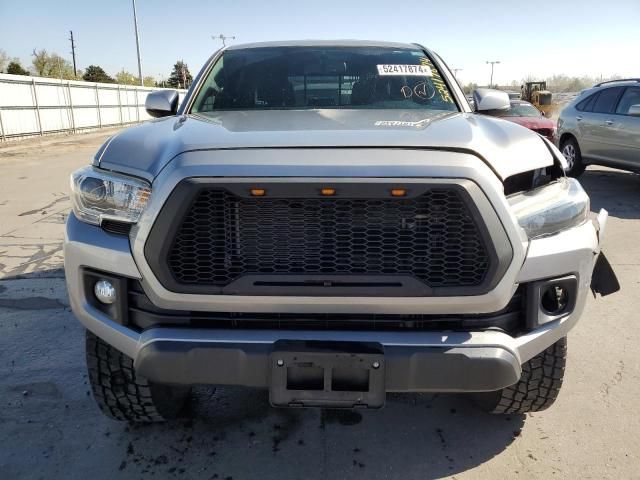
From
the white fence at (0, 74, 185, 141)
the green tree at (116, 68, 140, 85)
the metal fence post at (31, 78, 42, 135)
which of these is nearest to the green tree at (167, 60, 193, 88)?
the green tree at (116, 68, 140, 85)

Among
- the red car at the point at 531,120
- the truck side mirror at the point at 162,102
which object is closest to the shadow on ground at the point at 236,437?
the truck side mirror at the point at 162,102

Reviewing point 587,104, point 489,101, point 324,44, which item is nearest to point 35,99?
point 587,104

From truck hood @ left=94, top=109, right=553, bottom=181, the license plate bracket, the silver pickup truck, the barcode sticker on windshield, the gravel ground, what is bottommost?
the gravel ground

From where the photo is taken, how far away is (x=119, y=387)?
2357 millimetres

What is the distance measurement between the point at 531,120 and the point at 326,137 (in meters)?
12.0

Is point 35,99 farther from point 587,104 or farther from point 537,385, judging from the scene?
point 537,385

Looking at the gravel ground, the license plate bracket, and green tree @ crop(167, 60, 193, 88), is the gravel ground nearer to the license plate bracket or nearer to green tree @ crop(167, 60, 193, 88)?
the license plate bracket

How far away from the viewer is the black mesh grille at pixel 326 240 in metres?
1.88

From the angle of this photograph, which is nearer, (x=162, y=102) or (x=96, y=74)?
(x=162, y=102)

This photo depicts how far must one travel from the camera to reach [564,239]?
2041 millimetres

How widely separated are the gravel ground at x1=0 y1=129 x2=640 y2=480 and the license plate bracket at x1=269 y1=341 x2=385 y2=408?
0.57 metres

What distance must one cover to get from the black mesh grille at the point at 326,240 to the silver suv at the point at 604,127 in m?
7.27

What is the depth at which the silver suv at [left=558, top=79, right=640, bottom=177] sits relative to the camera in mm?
8242

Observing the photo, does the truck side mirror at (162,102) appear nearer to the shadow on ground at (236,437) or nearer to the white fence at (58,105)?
the shadow on ground at (236,437)
